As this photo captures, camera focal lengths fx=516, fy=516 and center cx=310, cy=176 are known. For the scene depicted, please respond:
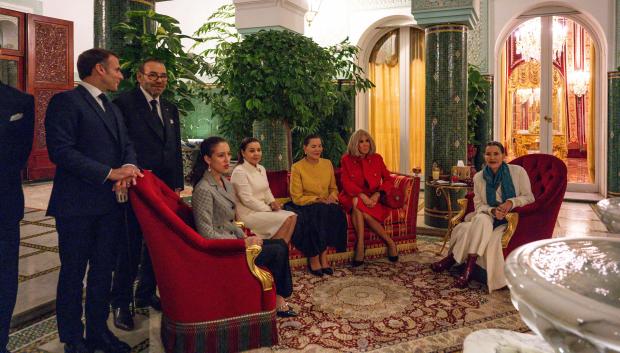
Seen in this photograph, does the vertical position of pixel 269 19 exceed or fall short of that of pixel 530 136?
it exceeds it

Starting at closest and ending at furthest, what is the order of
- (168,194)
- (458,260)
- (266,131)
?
(168,194) → (458,260) → (266,131)

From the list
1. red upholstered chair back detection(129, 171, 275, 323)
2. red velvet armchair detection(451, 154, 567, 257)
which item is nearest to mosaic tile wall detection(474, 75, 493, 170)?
red velvet armchair detection(451, 154, 567, 257)

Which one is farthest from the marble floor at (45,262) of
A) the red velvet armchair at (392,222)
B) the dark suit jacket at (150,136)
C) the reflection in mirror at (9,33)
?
the reflection in mirror at (9,33)

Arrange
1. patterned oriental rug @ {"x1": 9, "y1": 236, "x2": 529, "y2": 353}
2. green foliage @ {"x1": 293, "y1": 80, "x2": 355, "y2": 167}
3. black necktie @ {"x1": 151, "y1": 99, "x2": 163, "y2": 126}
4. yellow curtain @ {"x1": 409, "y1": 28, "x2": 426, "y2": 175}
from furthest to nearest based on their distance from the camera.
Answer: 1. yellow curtain @ {"x1": 409, "y1": 28, "x2": 426, "y2": 175}
2. green foliage @ {"x1": 293, "y1": 80, "x2": 355, "y2": 167}
3. black necktie @ {"x1": 151, "y1": 99, "x2": 163, "y2": 126}
4. patterned oriental rug @ {"x1": 9, "y1": 236, "x2": 529, "y2": 353}

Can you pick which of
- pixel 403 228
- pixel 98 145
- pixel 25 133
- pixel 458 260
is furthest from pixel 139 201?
pixel 403 228

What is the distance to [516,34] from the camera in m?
9.78

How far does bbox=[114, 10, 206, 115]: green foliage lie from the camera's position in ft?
14.1

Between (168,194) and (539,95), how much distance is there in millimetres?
8073

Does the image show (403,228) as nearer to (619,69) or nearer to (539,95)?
(619,69)

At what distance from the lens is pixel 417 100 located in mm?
9250

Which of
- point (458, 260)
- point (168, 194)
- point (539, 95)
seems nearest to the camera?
point (168, 194)

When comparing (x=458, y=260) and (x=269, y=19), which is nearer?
(x=458, y=260)

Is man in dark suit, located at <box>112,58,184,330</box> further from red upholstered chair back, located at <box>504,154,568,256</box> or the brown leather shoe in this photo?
red upholstered chair back, located at <box>504,154,568,256</box>

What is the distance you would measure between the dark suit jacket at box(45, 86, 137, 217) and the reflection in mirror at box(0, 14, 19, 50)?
823 cm
